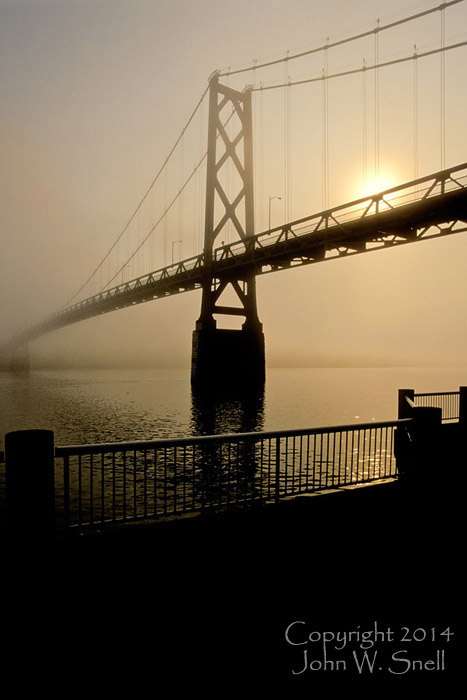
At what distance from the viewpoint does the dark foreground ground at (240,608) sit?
3.05 meters

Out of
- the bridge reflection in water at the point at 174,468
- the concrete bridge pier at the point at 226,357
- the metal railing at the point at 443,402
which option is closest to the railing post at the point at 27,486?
the bridge reflection in water at the point at 174,468

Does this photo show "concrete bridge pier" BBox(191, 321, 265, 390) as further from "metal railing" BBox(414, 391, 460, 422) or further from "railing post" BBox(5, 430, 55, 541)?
"railing post" BBox(5, 430, 55, 541)

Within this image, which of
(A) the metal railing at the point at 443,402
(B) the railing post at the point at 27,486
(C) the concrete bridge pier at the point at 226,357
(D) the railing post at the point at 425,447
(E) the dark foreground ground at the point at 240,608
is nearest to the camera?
(E) the dark foreground ground at the point at 240,608

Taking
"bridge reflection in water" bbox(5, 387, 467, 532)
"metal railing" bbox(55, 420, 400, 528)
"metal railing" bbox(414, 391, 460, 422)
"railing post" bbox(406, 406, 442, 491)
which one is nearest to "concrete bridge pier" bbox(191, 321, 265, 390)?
"metal railing" bbox(414, 391, 460, 422)

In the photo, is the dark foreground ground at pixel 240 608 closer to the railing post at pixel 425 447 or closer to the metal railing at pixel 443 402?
the railing post at pixel 425 447

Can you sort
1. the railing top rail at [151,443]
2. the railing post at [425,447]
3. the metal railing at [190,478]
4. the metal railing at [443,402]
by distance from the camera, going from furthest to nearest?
1. the metal railing at [443,402]
2. the railing post at [425,447]
3. the metal railing at [190,478]
4. the railing top rail at [151,443]

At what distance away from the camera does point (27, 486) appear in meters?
4.74

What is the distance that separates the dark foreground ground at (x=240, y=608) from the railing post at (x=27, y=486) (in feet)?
0.58

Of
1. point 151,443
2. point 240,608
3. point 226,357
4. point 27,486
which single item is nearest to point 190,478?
point 151,443

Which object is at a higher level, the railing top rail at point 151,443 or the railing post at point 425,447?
the railing top rail at point 151,443

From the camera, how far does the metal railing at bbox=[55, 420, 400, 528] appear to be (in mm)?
5746

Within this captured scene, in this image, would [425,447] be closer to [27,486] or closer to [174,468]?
[174,468]

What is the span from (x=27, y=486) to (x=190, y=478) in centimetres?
927

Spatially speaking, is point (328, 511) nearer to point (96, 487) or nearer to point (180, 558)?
point (180, 558)
